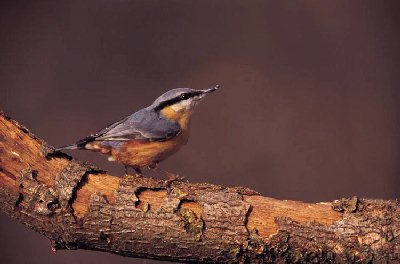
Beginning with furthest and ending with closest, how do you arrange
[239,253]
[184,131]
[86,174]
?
[184,131] < [86,174] < [239,253]

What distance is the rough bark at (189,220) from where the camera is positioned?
5.65ft

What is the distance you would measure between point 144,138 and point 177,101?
253 millimetres

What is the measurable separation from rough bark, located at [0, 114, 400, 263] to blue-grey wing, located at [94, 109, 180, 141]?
16.3 inches

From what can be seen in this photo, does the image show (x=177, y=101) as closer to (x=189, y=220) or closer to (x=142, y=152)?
(x=142, y=152)

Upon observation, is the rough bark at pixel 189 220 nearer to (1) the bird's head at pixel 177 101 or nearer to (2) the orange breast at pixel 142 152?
(2) the orange breast at pixel 142 152

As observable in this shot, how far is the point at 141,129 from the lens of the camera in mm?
2254

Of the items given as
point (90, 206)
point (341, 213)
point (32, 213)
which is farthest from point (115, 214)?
point (341, 213)

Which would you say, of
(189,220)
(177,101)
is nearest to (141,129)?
(177,101)

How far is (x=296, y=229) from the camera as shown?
1743 mm

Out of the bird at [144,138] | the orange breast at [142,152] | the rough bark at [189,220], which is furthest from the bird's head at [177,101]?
the rough bark at [189,220]

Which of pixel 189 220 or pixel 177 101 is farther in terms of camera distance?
pixel 177 101

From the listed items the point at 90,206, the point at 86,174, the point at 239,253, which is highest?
the point at 86,174

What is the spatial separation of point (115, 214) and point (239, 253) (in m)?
0.42

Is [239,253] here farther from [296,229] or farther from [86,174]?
[86,174]
